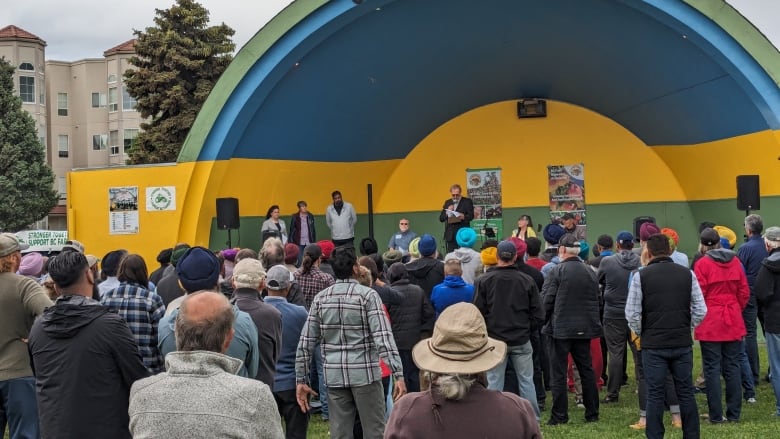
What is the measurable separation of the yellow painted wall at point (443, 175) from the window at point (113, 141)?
117 feet

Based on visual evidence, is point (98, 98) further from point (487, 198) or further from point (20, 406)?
point (20, 406)

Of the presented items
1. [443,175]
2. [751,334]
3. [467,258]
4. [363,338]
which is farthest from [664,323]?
[443,175]

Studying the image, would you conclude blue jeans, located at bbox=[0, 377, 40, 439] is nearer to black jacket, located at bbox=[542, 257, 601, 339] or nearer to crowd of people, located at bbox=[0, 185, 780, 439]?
crowd of people, located at bbox=[0, 185, 780, 439]

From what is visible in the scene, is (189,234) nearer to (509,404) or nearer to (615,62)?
(615,62)

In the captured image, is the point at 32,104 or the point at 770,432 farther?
the point at 32,104

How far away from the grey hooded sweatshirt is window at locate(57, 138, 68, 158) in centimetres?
4793

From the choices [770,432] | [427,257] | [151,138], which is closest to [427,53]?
[427,257]

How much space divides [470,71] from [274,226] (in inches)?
176

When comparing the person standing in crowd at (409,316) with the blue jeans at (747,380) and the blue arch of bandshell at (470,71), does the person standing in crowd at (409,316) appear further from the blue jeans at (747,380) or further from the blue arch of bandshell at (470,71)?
the blue arch of bandshell at (470,71)

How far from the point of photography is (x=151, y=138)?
29578 millimetres

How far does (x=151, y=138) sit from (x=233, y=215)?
16556 millimetres

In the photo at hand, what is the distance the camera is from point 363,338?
5.63 meters

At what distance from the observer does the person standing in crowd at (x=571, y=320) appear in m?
7.64

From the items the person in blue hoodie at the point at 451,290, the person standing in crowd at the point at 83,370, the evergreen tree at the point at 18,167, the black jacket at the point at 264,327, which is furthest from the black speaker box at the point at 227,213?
the evergreen tree at the point at 18,167
